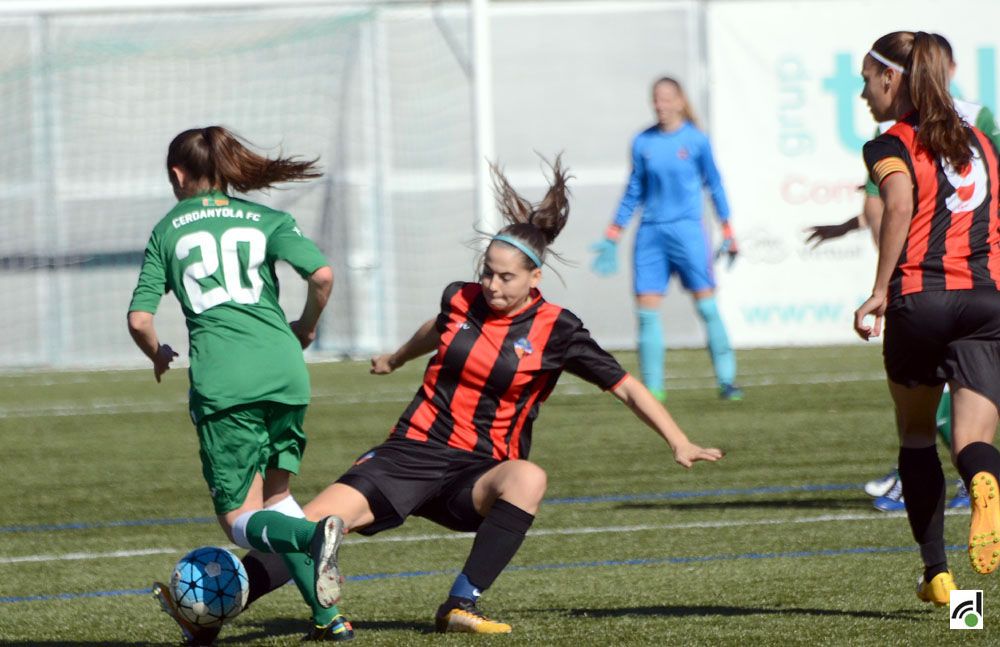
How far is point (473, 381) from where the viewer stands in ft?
17.4

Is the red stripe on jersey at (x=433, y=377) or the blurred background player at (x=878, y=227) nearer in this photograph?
the red stripe on jersey at (x=433, y=377)

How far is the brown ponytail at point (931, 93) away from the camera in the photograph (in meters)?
4.94

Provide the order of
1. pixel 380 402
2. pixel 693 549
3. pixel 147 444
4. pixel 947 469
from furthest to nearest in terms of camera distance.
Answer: pixel 380 402
pixel 147 444
pixel 947 469
pixel 693 549

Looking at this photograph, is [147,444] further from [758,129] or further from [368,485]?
[758,129]

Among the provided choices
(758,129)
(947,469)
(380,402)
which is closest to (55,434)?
(380,402)

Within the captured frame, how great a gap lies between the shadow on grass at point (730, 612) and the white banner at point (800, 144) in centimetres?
1238

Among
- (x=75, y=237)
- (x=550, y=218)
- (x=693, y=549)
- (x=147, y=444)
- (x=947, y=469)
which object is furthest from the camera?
(x=75, y=237)

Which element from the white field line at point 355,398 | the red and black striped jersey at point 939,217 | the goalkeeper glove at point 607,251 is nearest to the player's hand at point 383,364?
the red and black striped jersey at point 939,217

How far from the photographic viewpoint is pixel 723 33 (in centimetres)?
1788

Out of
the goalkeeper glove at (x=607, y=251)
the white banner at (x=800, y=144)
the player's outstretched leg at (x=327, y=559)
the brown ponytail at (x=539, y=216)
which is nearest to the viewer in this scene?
the player's outstretched leg at (x=327, y=559)

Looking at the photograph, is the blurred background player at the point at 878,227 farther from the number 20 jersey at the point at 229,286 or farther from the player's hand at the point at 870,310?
the number 20 jersey at the point at 229,286

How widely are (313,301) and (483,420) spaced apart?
63 centimetres

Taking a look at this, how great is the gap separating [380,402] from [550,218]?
Result: 7.97 metres

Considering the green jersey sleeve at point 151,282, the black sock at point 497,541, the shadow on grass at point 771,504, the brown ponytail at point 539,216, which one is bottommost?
the shadow on grass at point 771,504
